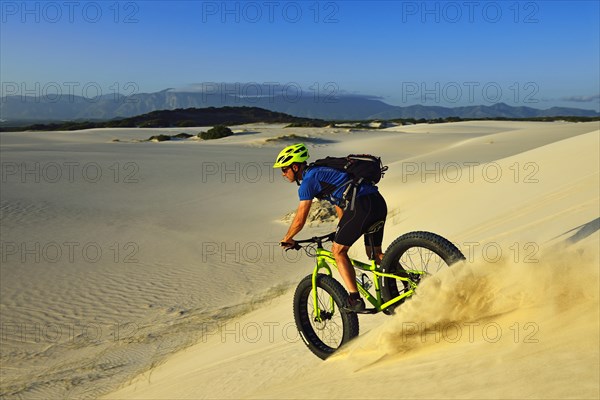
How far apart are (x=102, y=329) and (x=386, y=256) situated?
18.4 feet

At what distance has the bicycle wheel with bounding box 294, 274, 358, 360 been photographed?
4.48m

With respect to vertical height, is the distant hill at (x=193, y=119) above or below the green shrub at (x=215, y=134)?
above

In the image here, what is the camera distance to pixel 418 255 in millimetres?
4488

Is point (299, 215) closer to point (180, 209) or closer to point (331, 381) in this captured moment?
point (331, 381)

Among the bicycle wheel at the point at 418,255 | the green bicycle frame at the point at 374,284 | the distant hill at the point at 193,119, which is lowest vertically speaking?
the green bicycle frame at the point at 374,284

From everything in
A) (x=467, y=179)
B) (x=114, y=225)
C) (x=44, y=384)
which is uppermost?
(x=467, y=179)

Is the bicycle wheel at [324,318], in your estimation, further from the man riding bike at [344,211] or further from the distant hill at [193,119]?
the distant hill at [193,119]

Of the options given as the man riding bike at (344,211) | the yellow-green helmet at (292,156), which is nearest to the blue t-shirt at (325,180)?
the man riding bike at (344,211)

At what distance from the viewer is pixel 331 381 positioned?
3.52m

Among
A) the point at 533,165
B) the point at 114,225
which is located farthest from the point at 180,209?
the point at 533,165

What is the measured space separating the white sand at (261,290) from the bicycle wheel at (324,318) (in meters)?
0.24

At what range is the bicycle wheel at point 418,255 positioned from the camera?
4.08 m

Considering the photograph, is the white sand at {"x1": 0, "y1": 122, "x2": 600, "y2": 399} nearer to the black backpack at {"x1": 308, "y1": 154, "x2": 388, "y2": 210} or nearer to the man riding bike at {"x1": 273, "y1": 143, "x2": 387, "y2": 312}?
the man riding bike at {"x1": 273, "y1": 143, "x2": 387, "y2": 312}

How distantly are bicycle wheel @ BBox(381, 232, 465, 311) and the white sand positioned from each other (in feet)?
0.72
